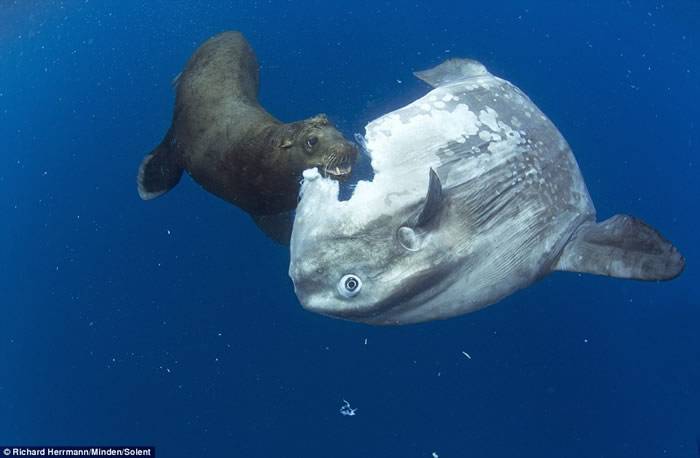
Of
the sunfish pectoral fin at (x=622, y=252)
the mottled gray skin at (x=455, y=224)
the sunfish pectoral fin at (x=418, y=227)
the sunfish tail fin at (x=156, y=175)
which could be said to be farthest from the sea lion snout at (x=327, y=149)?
the sunfish tail fin at (x=156, y=175)

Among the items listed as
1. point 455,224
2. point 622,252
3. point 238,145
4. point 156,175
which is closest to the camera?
point 455,224

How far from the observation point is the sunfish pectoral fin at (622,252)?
11.5 ft

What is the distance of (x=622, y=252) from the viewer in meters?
3.63

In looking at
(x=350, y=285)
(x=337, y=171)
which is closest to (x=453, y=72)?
(x=337, y=171)

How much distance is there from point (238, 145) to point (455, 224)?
7.06 feet

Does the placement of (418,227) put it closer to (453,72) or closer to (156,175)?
(453,72)

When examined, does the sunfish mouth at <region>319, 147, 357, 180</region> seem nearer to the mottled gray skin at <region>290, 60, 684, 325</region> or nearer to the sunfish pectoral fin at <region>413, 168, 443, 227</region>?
the mottled gray skin at <region>290, 60, 684, 325</region>

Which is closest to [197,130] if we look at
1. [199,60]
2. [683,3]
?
[199,60]

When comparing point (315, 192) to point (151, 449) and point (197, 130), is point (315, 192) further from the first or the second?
point (151, 449)

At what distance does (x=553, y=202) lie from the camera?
12.0 ft

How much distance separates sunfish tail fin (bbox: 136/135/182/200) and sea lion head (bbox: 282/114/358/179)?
6.31 feet

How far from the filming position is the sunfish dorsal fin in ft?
15.6

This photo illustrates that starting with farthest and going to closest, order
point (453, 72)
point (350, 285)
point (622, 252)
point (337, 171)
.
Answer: point (453, 72) < point (337, 171) < point (622, 252) < point (350, 285)

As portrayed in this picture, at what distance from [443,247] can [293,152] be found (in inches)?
60.5
